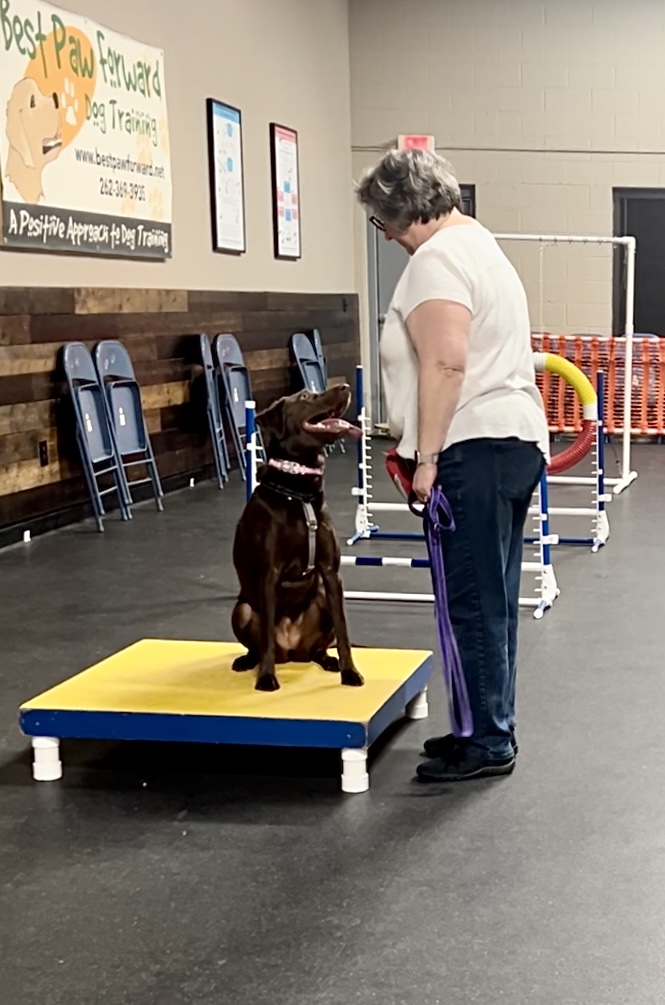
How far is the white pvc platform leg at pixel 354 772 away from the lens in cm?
279

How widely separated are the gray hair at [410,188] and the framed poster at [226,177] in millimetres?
5665

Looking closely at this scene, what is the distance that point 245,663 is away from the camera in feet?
Result: 10.4

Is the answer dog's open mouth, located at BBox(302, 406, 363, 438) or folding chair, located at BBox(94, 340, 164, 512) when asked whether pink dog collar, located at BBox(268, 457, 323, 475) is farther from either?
folding chair, located at BBox(94, 340, 164, 512)

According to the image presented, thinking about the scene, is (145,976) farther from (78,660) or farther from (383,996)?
(78,660)

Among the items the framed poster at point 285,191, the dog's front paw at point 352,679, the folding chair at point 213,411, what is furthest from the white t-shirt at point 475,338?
the framed poster at point 285,191

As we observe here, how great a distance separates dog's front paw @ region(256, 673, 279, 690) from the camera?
9.74 feet

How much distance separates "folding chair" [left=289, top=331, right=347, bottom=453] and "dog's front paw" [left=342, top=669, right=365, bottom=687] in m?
6.39

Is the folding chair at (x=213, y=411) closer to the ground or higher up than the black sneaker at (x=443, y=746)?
higher up

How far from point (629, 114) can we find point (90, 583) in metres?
7.58

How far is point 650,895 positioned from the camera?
2.29 metres

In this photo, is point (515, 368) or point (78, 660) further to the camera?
point (78, 660)

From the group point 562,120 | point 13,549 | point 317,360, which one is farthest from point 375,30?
point 13,549

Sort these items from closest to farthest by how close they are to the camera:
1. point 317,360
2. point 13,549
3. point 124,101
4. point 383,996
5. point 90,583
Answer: point 383,996
point 90,583
point 13,549
point 124,101
point 317,360

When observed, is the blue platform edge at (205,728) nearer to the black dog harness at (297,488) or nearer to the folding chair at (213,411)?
the black dog harness at (297,488)
